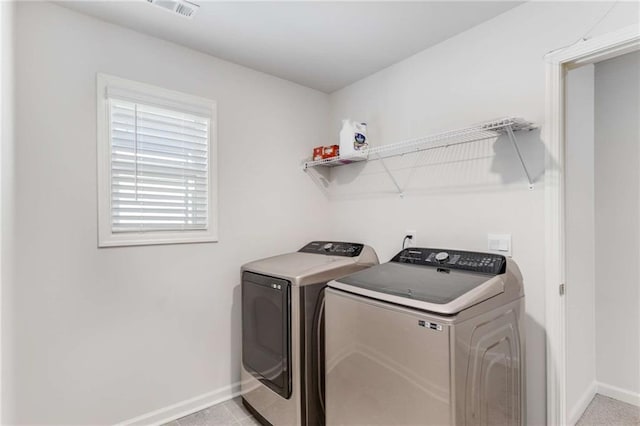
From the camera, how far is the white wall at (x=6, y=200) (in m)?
1.36

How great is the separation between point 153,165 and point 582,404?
10.3ft

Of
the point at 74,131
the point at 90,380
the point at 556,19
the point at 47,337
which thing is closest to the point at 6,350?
the point at 47,337

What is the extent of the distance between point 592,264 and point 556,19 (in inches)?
66.2

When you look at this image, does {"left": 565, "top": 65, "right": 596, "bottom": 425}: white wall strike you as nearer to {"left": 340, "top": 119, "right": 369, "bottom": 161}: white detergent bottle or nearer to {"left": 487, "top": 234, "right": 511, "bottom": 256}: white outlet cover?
{"left": 487, "top": 234, "right": 511, "bottom": 256}: white outlet cover

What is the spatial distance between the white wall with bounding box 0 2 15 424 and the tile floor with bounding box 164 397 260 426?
906 mm

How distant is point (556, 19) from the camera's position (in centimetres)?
165

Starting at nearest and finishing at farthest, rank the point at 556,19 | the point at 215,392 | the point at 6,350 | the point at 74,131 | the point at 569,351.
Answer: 1. the point at 6,350
2. the point at 556,19
3. the point at 74,131
4. the point at 569,351
5. the point at 215,392

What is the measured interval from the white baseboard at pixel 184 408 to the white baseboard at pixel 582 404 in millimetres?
→ 2138

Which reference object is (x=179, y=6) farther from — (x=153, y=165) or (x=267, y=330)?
(x=267, y=330)

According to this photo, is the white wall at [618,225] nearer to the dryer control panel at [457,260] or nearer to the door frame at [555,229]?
the door frame at [555,229]

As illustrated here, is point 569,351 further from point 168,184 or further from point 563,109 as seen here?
point 168,184

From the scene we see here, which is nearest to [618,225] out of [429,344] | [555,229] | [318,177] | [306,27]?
[555,229]

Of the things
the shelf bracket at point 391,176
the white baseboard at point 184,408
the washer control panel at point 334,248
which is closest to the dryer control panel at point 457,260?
the washer control panel at point 334,248

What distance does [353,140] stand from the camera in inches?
95.4
